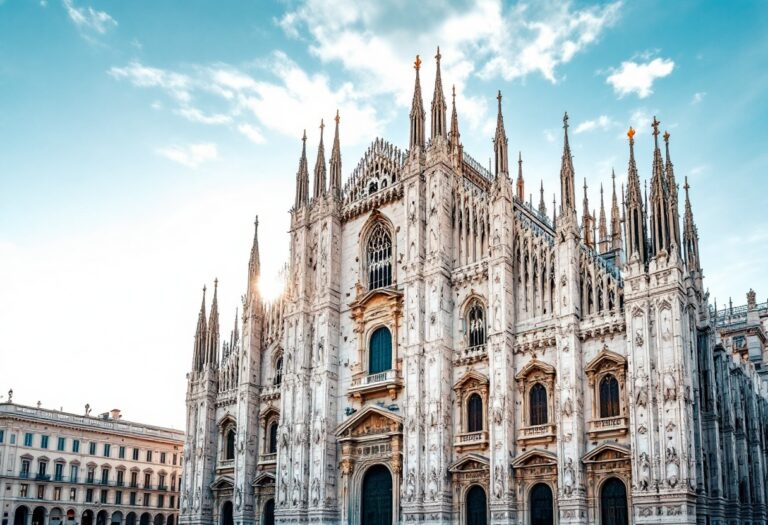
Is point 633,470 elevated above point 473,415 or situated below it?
below

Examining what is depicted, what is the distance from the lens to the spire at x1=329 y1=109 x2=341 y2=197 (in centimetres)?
5206

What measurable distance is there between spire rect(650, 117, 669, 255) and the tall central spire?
4.13 m

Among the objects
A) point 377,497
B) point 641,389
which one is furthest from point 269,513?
point 641,389

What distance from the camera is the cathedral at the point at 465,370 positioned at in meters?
34.8

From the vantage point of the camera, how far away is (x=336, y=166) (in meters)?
53.0

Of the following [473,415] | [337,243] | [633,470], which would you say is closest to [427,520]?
[473,415]

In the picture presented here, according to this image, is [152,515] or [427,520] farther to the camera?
[152,515]

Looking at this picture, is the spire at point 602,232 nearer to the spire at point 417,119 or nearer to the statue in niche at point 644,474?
the spire at point 417,119

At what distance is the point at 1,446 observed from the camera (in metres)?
68.3

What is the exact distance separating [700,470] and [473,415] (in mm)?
11512

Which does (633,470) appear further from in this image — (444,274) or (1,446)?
(1,446)

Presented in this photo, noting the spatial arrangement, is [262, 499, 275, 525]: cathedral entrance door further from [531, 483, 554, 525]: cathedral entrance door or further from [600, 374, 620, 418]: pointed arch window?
[600, 374, 620, 418]: pointed arch window

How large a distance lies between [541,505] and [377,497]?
1038cm

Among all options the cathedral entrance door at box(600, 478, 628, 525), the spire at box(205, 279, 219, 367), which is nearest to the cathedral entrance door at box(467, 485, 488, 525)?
the cathedral entrance door at box(600, 478, 628, 525)
